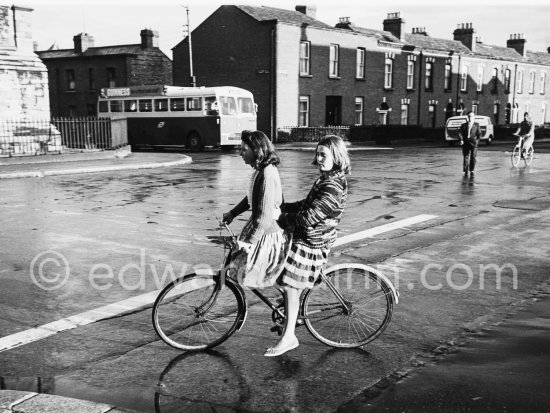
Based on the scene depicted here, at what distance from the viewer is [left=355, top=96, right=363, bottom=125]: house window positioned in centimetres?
4431

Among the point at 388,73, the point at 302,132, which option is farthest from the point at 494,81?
the point at 302,132

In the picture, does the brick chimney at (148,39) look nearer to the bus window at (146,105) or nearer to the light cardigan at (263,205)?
the bus window at (146,105)

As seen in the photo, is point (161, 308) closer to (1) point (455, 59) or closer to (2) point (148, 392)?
(2) point (148, 392)

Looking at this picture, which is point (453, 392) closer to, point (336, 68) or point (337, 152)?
point (337, 152)

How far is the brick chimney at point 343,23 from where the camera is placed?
45.4 metres

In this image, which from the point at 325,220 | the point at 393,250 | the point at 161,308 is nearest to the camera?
the point at 325,220

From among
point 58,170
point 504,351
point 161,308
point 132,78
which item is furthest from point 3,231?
point 132,78

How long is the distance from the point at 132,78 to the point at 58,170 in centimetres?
3007

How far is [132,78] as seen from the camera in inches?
1875

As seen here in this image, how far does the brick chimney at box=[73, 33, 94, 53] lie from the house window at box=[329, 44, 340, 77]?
881 inches

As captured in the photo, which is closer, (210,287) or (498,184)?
(210,287)

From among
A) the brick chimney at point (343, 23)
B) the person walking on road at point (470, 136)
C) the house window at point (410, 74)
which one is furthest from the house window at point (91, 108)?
the person walking on road at point (470, 136)

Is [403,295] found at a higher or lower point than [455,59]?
lower

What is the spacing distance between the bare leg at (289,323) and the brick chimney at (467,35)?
57.1 m
